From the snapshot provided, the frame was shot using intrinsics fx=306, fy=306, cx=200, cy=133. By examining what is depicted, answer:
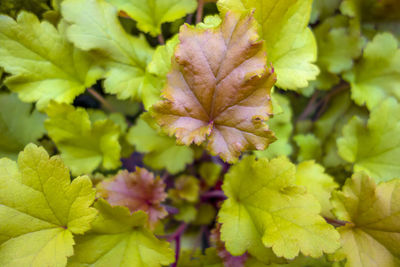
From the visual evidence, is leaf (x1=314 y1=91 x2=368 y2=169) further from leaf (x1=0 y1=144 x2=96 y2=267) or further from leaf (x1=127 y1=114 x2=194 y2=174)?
leaf (x1=0 y1=144 x2=96 y2=267)

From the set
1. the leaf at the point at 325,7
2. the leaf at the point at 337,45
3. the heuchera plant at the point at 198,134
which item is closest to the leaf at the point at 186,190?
the heuchera plant at the point at 198,134

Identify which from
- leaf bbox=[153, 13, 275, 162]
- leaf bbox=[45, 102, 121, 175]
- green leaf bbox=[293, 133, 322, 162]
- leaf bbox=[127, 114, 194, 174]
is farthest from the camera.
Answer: green leaf bbox=[293, 133, 322, 162]

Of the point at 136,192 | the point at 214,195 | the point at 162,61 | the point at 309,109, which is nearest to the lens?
the point at 162,61

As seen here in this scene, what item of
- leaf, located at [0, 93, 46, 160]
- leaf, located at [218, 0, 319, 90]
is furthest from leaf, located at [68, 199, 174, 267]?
leaf, located at [218, 0, 319, 90]

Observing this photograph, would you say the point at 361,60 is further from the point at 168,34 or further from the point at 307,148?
the point at 168,34

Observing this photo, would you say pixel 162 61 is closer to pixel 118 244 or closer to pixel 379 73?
pixel 118 244

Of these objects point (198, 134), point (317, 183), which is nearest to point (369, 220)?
point (317, 183)
